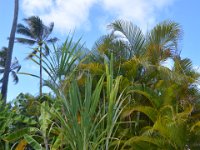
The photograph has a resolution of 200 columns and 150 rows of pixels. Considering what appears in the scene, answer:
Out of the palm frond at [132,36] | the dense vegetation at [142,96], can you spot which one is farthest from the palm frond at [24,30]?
the palm frond at [132,36]

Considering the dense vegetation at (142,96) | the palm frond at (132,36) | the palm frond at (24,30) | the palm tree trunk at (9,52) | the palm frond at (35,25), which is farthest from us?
the palm frond at (24,30)

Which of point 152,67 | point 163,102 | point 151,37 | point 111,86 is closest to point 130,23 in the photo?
point 151,37

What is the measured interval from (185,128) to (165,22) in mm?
3256

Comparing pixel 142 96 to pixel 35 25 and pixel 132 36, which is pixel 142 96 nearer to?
pixel 132 36

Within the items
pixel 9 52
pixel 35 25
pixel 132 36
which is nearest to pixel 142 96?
pixel 132 36

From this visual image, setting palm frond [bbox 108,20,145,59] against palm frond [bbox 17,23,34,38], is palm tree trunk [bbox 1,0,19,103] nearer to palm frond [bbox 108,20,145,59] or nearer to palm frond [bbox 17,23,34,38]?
palm frond [bbox 108,20,145,59]

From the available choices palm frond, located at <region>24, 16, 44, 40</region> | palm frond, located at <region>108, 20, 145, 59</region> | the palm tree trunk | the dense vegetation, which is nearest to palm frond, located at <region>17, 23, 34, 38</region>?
palm frond, located at <region>24, 16, 44, 40</region>

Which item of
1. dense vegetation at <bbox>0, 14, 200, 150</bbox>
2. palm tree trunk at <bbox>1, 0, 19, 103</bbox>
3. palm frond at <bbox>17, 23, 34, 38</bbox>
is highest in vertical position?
palm frond at <bbox>17, 23, 34, 38</bbox>

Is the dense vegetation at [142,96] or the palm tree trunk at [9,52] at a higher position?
the palm tree trunk at [9,52]

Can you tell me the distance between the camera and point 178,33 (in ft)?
34.0

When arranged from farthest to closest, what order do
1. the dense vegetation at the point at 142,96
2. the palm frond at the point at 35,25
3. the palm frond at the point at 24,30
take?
1. the palm frond at the point at 24,30
2. the palm frond at the point at 35,25
3. the dense vegetation at the point at 142,96

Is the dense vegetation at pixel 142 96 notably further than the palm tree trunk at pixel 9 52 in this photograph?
No

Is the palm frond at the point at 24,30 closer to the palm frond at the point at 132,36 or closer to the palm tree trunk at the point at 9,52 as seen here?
the palm tree trunk at the point at 9,52

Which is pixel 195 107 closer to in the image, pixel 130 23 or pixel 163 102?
pixel 163 102
